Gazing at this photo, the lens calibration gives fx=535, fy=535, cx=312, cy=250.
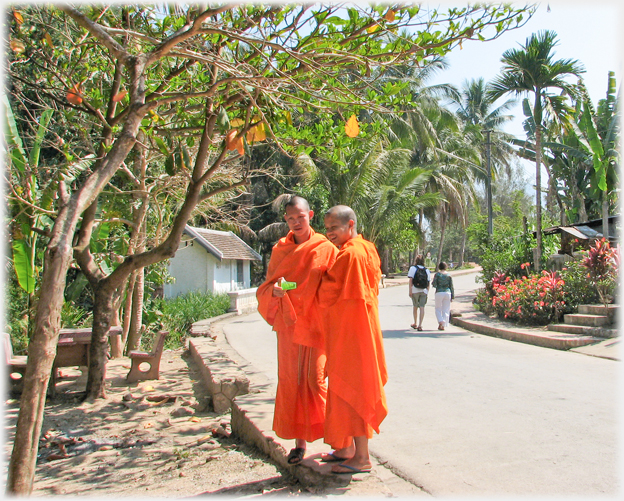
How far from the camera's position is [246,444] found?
15.4 ft

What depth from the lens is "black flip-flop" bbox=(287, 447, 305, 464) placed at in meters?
3.67

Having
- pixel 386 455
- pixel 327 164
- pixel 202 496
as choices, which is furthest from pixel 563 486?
pixel 327 164

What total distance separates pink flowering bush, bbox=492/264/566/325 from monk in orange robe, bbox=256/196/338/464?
9107 millimetres

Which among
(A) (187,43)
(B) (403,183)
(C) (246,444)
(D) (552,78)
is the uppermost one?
(D) (552,78)

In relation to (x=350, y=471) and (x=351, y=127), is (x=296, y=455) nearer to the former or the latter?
(x=350, y=471)

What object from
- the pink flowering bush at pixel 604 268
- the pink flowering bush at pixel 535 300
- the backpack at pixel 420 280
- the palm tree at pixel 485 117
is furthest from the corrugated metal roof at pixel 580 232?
the palm tree at pixel 485 117

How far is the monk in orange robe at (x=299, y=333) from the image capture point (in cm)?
378

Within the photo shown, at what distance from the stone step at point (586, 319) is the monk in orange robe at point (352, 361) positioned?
8206mm

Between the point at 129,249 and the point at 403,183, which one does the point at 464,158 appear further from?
the point at 129,249

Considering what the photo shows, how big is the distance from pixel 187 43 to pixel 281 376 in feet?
13.1

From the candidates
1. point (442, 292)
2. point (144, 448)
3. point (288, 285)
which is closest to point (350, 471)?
point (288, 285)

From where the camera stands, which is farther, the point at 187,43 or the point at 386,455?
the point at 187,43

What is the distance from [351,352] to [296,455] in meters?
0.84

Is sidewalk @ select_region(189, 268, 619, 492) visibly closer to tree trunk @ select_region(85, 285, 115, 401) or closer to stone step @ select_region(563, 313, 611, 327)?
stone step @ select_region(563, 313, 611, 327)
